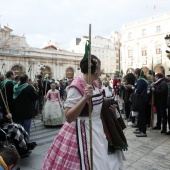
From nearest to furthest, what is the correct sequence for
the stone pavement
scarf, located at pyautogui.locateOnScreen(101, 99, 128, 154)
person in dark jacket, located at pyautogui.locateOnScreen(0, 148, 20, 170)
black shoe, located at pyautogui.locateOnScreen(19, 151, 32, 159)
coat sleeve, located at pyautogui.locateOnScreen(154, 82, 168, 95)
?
person in dark jacket, located at pyautogui.locateOnScreen(0, 148, 20, 170) → scarf, located at pyautogui.locateOnScreen(101, 99, 128, 154) → the stone pavement → black shoe, located at pyautogui.locateOnScreen(19, 151, 32, 159) → coat sleeve, located at pyautogui.locateOnScreen(154, 82, 168, 95)

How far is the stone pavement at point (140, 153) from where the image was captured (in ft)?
13.8

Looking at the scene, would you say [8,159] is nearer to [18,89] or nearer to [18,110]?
[18,110]

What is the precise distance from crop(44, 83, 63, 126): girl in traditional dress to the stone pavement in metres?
1.21

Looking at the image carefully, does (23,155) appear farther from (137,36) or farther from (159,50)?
(137,36)

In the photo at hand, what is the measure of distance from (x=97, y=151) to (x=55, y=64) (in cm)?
3810

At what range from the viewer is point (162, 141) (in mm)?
5777

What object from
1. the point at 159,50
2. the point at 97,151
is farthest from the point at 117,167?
the point at 159,50

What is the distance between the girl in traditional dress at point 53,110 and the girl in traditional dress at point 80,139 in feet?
18.7

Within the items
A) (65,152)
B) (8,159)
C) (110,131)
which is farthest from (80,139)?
(8,159)

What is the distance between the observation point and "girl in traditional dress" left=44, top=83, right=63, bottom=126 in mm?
8167

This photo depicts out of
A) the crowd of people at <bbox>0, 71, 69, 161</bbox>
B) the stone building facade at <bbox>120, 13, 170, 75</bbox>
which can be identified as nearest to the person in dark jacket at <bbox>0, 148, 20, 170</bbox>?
the crowd of people at <bbox>0, 71, 69, 161</bbox>

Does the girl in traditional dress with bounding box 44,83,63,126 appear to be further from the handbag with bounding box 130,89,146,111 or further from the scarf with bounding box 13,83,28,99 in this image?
the handbag with bounding box 130,89,146,111

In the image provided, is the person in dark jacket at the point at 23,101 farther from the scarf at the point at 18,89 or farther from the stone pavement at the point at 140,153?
the stone pavement at the point at 140,153

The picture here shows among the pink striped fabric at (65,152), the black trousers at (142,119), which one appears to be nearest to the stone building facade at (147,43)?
the black trousers at (142,119)
